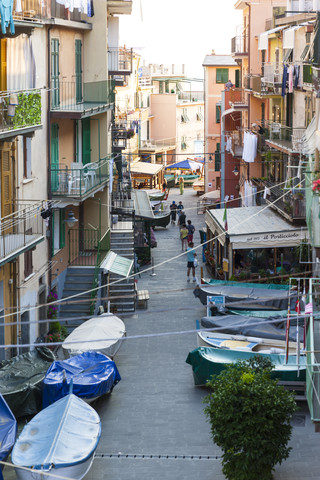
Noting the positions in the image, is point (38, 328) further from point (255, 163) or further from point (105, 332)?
point (255, 163)

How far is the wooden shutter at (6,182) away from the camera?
24.5 meters

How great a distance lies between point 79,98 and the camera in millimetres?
35906

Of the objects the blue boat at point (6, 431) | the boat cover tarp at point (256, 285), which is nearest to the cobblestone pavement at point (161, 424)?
the blue boat at point (6, 431)

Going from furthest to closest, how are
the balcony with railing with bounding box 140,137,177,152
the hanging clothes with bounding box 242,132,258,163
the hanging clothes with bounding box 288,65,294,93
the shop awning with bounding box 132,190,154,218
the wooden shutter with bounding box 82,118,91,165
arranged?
the balcony with railing with bounding box 140,137,177,152, the hanging clothes with bounding box 242,132,258,163, the shop awning with bounding box 132,190,154,218, the hanging clothes with bounding box 288,65,294,93, the wooden shutter with bounding box 82,118,91,165

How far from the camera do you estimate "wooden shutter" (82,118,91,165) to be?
36.3 meters

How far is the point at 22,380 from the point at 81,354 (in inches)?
74.7

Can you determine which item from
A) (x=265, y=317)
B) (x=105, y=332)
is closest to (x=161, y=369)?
(x=105, y=332)

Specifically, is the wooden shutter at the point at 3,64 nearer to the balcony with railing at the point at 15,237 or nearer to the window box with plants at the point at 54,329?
the balcony with railing at the point at 15,237

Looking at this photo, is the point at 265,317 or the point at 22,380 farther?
the point at 265,317

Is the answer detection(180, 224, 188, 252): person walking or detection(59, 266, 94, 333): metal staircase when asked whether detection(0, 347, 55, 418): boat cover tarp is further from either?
detection(180, 224, 188, 252): person walking

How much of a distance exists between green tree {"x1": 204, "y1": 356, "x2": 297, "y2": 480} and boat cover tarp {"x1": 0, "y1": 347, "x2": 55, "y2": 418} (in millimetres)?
5670

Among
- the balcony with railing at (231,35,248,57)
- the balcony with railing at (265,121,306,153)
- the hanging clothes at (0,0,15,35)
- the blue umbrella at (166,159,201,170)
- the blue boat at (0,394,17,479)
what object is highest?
the balcony with railing at (231,35,248,57)

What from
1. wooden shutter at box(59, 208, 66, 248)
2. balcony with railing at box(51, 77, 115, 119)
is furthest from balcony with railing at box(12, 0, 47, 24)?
wooden shutter at box(59, 208, 66, 248)

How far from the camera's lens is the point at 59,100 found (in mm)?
32156
